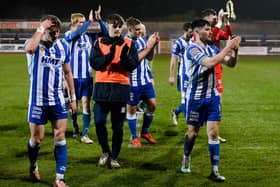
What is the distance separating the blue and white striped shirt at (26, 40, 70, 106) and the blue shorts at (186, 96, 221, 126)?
172 centimetres

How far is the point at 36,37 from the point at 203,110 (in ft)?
7.79

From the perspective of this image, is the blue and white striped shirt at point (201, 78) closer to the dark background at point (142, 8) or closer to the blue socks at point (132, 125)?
the blue socks at point (132, 125)

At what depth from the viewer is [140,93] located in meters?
9.77

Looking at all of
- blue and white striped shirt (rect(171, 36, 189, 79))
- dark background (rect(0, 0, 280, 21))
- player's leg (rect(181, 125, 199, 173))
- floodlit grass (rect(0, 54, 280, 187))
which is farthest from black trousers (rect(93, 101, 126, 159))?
dark background (rect(0, 0, 280, 21))

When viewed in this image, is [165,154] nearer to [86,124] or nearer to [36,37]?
[86,124]

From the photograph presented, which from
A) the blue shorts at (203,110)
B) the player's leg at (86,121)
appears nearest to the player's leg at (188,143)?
the blue shorts at (203,110)

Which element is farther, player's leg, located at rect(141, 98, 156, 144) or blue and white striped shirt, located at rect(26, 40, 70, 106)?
player's leg, located at rect(141, 98, 156, 144)

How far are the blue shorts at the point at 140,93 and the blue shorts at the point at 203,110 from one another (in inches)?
89.7

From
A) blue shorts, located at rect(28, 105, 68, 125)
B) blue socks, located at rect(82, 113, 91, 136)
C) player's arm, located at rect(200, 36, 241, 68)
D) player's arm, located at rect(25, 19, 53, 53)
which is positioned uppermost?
player's arm, located at rect(25, 19, 53, 53)

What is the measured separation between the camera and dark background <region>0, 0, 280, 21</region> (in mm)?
49969

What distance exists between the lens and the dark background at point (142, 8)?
164 ft

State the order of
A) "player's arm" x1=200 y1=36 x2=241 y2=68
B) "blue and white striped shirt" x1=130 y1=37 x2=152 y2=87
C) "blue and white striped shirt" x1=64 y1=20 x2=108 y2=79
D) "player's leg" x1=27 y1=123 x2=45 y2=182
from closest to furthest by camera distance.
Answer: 1. "player's arm" x1=200 y1=36 x2=241 y2=68
2. "player's leg" x1=27 y1=123 x2=45 y2=182
3. "blue and white striped shirt" x1=130 y1=37 x2=152 y2=87
4. "blue and white striped shirt" x1=64 y1=20 x2=108 y2=79

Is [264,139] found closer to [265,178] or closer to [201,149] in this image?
[201,149]

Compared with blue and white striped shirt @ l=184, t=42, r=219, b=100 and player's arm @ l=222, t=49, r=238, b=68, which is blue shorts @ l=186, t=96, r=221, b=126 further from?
player's arm @ l=222, t=49, r=238, b=68
